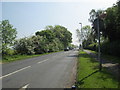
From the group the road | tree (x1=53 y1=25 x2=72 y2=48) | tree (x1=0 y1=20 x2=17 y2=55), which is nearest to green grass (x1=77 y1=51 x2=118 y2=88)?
the road

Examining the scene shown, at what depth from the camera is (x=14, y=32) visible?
50594mm

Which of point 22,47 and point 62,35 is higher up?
point 62,35

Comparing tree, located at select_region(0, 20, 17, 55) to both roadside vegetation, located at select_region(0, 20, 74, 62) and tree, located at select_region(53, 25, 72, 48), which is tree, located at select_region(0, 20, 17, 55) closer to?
roadside vegetation, located at select_region(0, 20, 74, 62)

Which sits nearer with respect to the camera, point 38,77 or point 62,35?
point 38,77

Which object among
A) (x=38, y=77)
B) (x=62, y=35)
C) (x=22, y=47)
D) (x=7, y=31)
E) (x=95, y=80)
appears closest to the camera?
(x=95, y=80)

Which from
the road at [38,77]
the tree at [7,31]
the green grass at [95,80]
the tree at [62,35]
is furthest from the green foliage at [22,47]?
the tree at [62,35]

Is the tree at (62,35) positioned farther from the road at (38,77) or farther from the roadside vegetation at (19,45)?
the road at (38,77)

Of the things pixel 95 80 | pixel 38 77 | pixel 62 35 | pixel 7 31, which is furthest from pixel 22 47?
pixel 62 35

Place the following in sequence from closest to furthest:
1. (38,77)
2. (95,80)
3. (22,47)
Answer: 1. (95,80)
2. (38,77)
3. (22,47)

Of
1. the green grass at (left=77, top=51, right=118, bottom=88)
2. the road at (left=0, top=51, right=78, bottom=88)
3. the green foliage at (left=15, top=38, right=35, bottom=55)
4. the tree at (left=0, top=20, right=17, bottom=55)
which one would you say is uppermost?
the tree at (left=0, top=20, right=17, bottom=55)

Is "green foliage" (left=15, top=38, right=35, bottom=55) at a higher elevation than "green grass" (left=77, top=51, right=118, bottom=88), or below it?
higher

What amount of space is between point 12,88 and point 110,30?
20.7 m

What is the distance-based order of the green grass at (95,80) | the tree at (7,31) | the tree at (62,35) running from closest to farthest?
the green grass at (95,80), the tree at (7,31), the tree at (62,35)

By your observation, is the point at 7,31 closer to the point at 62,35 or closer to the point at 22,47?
the point at 22,47
